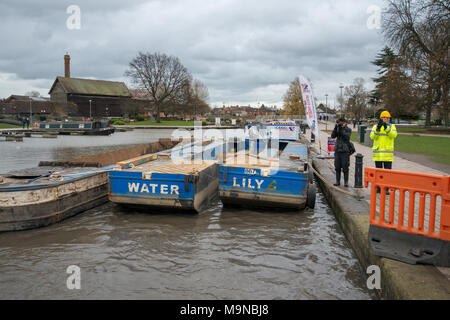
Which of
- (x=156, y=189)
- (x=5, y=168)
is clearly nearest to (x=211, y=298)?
(x=156, y=189)

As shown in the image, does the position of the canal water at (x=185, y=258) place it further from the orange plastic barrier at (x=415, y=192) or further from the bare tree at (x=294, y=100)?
the bare tree at (x=294, y=100)

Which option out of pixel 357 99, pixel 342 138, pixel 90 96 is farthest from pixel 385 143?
pixel 90 96

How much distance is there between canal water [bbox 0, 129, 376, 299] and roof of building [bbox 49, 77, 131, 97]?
290 ft

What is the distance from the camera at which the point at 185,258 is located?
6.10 m

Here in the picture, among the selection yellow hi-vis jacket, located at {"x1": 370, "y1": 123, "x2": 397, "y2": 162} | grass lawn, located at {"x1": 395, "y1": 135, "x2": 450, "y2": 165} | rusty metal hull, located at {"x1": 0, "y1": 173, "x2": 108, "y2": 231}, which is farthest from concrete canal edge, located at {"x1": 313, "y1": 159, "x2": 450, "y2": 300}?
grass lawn, located at {"x1": 395, "y1": 135, "x2": 450, "y2": 165}

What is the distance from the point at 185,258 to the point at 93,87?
9461 centimetres

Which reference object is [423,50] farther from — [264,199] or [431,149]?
[264,199]

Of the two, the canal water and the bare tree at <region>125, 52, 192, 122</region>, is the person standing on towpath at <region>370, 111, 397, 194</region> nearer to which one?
the canal water

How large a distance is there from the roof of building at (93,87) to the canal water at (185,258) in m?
88.4

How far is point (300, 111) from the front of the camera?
75250 millimetres

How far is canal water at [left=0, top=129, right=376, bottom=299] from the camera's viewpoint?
16.4 feet

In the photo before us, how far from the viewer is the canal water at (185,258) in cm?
500

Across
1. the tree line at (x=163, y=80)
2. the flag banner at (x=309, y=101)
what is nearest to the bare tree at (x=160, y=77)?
the tree line at (x=163, y=80)
